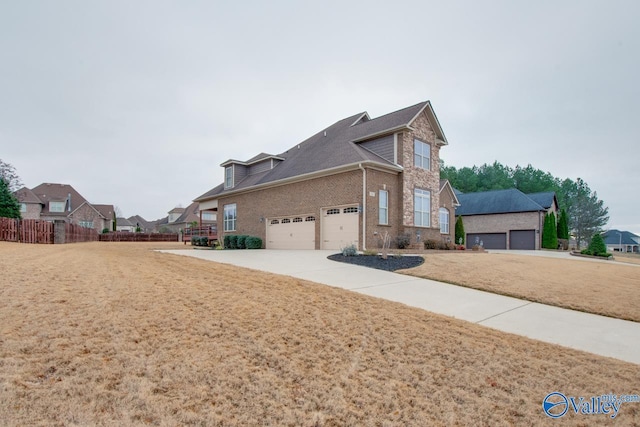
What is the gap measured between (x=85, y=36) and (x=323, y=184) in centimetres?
1166

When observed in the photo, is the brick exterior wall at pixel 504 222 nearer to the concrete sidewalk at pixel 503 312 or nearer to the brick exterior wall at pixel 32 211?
the concrete sidewalk at pixel 503 312

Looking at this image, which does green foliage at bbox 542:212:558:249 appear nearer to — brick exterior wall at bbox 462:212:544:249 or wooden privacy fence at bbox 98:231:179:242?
brick exterior wall at bbox 462:212:544:249

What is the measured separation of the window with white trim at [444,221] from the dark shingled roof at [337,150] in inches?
274

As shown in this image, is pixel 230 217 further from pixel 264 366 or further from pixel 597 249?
pixel 597 249

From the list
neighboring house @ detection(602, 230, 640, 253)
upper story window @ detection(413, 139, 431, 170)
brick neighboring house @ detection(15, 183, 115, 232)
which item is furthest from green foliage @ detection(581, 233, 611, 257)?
neighboring house @ detection(602, 230, 640, 253)

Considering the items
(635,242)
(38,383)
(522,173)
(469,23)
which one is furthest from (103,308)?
(635,242)

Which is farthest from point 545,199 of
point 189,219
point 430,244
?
point 189,219

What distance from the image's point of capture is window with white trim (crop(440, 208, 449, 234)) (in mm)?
22031

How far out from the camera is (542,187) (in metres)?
59.3

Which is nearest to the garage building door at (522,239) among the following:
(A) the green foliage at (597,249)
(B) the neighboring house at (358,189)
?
(A) the green foliage at (597,249)

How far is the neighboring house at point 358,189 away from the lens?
1623 centimetres

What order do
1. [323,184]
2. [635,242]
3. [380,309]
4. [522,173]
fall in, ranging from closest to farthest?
1. [380,309]
2. [323,184]
3. [522,173]
4. [635,242]

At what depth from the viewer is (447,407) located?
2.93 meters

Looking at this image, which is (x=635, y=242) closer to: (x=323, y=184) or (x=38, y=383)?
(x=323, y=184)
